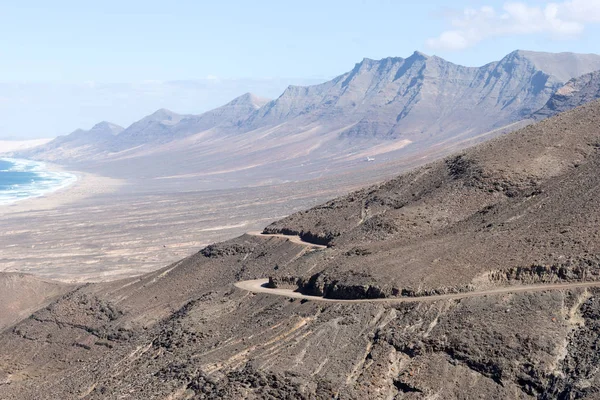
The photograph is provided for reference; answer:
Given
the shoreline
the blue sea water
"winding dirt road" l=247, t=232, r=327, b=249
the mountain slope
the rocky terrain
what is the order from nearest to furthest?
1. the rocky terrain
2. "winding dirt road" l=247, t=232, r=327, b=249
3. the shoreline
4. the blue sea water
5. the mountain slope

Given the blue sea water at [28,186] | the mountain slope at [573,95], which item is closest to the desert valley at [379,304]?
the blue sea water at [28,186]

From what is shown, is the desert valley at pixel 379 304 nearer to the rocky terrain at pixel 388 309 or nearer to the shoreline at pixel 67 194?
the rocky terrain at pixel 388 309

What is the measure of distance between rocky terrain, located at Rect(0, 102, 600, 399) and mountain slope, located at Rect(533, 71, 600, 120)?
10617cm

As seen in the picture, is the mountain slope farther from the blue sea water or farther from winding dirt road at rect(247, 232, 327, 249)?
winding dirt road at rect(247, 232, 327, 249)

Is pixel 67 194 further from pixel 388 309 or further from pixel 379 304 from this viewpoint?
pixel 388 309

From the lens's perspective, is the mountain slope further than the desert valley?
Yes

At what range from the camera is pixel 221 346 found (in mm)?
31797

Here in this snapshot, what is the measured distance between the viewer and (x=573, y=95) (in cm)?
15588

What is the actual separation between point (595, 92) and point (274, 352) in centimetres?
13462

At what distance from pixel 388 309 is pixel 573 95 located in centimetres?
13621

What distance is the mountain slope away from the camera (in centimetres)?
15162

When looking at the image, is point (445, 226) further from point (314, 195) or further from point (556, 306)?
point (314, 195)

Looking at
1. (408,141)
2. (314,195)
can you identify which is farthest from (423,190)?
(408,141)

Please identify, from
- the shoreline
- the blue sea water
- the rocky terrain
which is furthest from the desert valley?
the blue sea water
